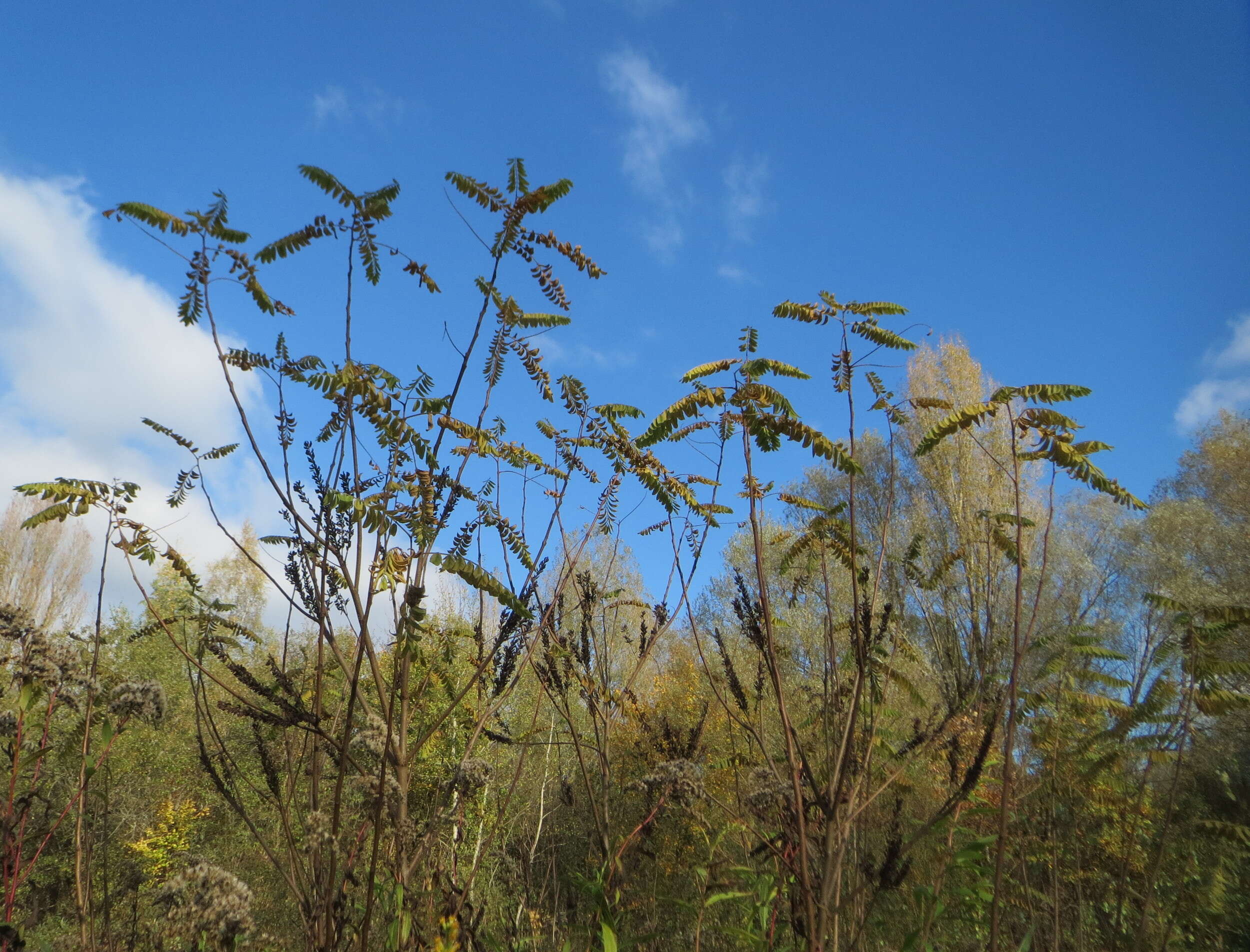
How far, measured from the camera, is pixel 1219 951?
351 cm

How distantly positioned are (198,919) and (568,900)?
2.37 metres

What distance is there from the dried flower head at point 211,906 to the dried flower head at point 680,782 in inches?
51.8

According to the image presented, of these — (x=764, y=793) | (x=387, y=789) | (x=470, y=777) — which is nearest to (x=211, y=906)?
(x=387, y=789)

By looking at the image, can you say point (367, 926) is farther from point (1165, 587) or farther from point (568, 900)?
point (1165, 587)

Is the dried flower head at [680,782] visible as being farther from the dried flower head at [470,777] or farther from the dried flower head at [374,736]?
the dried flower head at [374,736]

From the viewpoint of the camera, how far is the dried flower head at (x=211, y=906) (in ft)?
5.19

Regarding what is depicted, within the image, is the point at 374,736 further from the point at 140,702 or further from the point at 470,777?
the point at 140,702

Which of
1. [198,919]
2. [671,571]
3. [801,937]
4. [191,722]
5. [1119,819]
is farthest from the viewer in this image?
[191,722]

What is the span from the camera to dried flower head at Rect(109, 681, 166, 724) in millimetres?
2277

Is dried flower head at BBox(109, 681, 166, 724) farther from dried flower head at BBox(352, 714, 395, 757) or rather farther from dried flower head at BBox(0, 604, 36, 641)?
dried flower head at BBox(352, 714, 395, 757)

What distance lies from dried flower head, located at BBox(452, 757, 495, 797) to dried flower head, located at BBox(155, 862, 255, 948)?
1.97 feet

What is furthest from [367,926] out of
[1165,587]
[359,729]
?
[1165,587]

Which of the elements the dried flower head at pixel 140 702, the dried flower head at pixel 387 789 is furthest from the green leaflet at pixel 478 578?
the dried flower head at pixel 140 702

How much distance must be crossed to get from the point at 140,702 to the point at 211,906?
1005 millimetres
